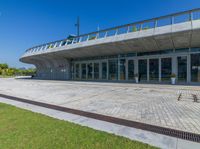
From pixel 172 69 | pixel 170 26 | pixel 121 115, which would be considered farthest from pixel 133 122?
pixel 172 69

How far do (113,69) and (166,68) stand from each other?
6678 mm

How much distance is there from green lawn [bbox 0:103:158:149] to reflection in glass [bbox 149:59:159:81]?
1414 centimetres

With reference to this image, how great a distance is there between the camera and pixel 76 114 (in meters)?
5.12

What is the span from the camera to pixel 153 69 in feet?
53.6

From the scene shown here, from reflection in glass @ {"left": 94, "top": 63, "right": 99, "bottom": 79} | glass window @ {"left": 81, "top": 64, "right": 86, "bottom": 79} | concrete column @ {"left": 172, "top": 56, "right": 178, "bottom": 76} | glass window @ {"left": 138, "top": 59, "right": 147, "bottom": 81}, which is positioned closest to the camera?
concrete column @ {"left": 172, "top": 56, "right": 178, "bottom": 76}

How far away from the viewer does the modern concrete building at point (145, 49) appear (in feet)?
38.5

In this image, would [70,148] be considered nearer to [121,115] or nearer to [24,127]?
[24,127]

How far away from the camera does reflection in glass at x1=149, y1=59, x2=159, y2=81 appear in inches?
635

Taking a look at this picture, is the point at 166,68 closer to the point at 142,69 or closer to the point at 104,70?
the point at 142,69

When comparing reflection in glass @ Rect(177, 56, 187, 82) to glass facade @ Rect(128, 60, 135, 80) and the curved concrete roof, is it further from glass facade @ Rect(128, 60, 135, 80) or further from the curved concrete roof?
glass facade @ Rect(128, 60, 135, 80)

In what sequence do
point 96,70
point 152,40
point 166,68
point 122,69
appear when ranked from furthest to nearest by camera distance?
point 96,70, point 122,69, point 166,68, point 152,40

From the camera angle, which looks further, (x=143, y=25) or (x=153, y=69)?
(x=153, y=69)

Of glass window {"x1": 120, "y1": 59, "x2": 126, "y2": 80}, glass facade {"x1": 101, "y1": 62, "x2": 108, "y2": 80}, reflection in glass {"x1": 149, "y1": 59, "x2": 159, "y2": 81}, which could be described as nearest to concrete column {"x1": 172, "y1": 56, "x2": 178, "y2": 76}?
reflection in glass {"x1": 149, "y1": 59, "x2": 159, "y2": 81}

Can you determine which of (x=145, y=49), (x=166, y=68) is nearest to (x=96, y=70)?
(x=145, y=49)
